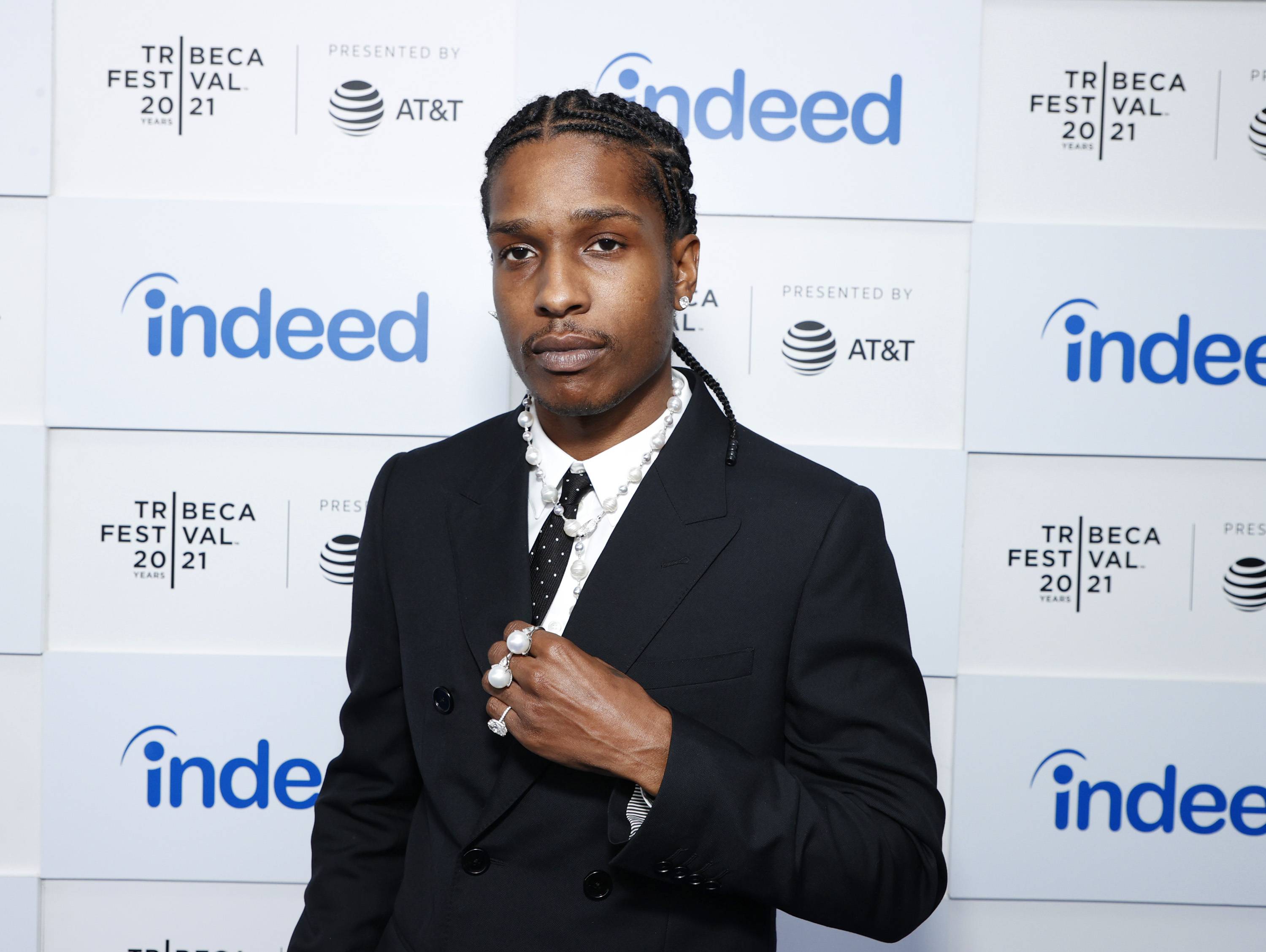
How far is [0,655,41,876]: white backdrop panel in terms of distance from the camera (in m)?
2.07

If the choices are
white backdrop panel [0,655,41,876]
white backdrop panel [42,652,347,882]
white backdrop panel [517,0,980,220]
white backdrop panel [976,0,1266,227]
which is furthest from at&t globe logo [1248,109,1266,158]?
white backdrop panel [0,655,41,876]

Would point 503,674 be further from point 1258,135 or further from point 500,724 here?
point 1258,135

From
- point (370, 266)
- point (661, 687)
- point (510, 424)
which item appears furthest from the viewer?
point (370, 266)

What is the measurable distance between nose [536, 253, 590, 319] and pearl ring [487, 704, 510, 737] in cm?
46

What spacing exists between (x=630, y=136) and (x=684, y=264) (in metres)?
0.19

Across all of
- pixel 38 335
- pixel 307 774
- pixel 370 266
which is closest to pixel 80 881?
pixel 307 774

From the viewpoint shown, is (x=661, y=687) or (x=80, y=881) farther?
(x=80, y=881)

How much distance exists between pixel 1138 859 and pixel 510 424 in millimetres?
1706

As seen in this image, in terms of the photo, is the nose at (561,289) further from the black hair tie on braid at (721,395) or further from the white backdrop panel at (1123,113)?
the white backdrop panel at (1123,113)

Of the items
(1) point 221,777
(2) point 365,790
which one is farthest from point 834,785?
(1) point 221,777

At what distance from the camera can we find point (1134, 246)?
2.06 metres

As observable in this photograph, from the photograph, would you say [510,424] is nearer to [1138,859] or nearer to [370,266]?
[370,266]

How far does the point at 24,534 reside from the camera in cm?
205

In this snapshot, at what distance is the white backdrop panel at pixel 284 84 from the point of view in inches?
79.7
